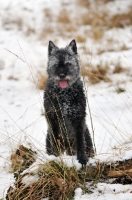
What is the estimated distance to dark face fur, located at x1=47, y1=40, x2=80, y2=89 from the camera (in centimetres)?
378

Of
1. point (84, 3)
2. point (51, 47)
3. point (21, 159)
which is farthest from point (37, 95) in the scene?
point (84, 3)

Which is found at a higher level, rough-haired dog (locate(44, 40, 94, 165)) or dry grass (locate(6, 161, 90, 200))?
rough-haired dog (locate(44, 40, 94, 165))

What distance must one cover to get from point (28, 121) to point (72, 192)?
2.96 metres

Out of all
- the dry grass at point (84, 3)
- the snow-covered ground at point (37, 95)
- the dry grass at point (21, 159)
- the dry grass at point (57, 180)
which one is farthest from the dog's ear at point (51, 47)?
the dry grass at point (84, 3)

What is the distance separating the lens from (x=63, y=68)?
379 cm

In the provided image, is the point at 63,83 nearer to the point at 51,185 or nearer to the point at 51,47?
the point at 51,47

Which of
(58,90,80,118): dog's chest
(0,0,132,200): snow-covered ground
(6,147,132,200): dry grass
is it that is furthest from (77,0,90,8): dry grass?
(6,147,132,200): dry grass

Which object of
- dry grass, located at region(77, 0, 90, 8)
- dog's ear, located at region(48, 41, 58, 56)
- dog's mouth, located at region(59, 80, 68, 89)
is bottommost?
dog's mouth, located at region(59, 80, 68, 89)

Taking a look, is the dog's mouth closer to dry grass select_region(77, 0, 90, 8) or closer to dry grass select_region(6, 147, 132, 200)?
dry grass select_region(6, 147, 132, 200)

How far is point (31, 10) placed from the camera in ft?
40.4

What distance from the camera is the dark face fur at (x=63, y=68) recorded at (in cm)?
378

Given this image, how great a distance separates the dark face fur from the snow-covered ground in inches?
10.6

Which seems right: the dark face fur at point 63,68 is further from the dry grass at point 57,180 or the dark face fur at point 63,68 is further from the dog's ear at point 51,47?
the dry grass at point 57,180

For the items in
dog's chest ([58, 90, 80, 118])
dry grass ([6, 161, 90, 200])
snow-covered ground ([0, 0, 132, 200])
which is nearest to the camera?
dry grass ([6, 161, 90, 200])
